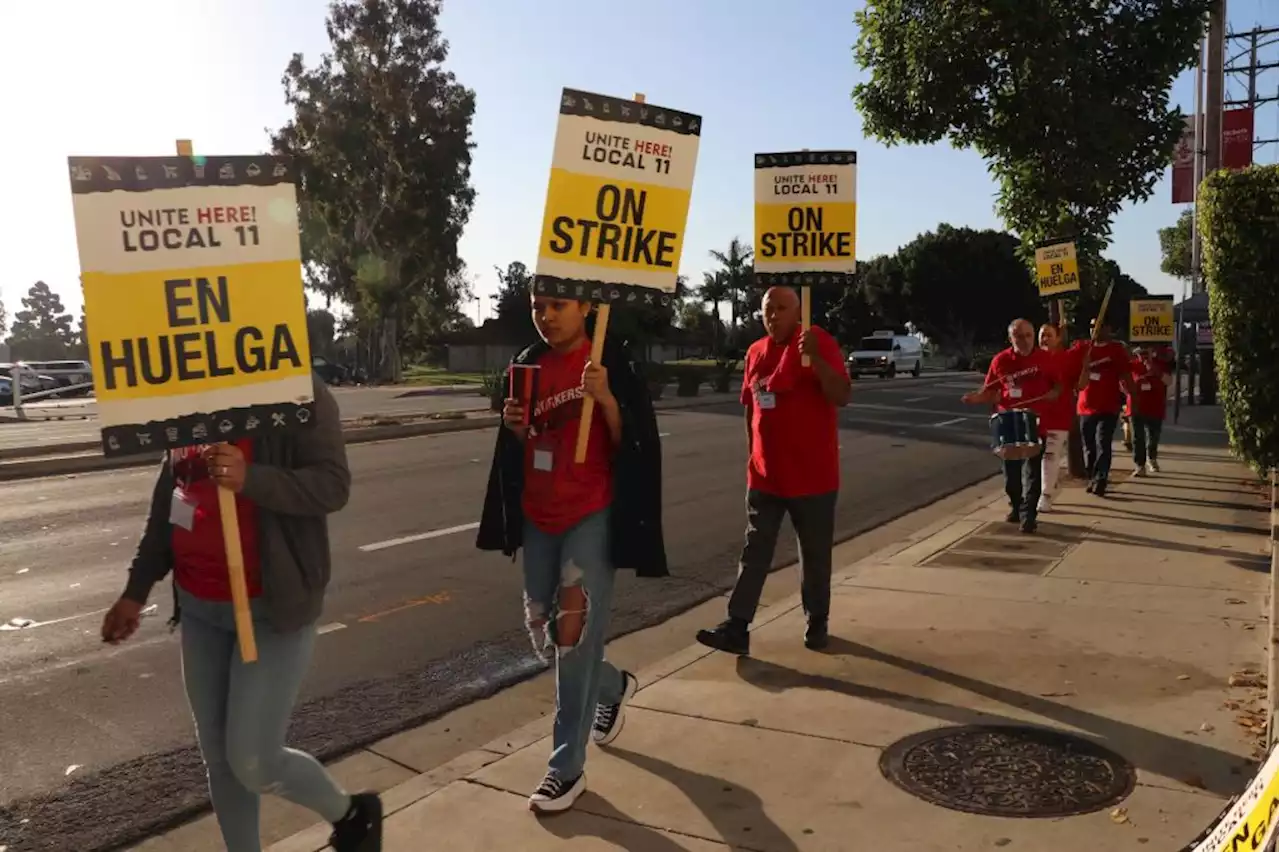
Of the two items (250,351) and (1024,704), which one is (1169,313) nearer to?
(1024,704)

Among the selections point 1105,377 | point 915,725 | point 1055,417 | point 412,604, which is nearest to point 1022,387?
point 1055,417

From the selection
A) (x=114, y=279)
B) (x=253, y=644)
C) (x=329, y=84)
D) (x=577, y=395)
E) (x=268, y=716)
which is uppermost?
(x=329, y=84)

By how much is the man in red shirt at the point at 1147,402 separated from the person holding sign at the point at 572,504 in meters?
10.2

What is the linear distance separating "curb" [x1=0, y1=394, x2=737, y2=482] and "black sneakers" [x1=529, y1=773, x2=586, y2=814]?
7537mm

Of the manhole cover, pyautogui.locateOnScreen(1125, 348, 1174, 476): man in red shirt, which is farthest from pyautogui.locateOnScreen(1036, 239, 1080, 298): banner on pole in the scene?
the manhole cover

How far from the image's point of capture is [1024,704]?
16.3ft

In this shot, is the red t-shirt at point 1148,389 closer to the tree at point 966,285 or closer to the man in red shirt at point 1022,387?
the man in red shirt at point 1022,387

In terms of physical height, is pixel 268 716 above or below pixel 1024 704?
above

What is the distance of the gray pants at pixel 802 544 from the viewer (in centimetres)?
589

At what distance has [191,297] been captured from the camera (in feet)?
10.0

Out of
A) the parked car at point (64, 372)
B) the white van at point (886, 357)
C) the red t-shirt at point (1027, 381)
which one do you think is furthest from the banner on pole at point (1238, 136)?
the parked car at point (64, 372)

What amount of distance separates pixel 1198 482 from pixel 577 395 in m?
10.8

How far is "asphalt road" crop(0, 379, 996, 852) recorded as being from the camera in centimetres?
462

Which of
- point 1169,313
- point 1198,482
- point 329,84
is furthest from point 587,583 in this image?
point 329,84
